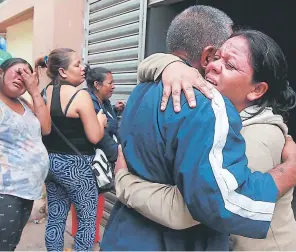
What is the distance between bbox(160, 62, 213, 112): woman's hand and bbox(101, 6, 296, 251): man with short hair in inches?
0.8

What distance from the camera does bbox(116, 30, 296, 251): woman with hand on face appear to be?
4.86ft

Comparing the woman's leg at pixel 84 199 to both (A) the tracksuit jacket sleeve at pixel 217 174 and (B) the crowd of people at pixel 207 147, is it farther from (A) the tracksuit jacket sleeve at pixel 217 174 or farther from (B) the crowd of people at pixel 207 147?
(A) the tracksuit jacket sleeve at pixel 217 174

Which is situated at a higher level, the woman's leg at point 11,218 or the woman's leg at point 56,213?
the woman's leg at point 11,218

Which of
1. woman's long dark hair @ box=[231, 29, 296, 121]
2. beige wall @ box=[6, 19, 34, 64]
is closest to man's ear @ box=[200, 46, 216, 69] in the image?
woman's long dark hair @ box=[231, 29, 296, 121]

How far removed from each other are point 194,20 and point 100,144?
6.68 feet

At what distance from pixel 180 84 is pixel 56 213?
237 cm

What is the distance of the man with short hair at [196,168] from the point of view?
1.27 meters

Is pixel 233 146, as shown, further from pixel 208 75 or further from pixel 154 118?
pixel 208 75

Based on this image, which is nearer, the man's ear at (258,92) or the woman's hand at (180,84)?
the woman's hand at (180,84)

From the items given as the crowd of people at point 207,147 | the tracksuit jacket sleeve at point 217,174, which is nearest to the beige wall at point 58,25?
the crowd of people at point 207,147

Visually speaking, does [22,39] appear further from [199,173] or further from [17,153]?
[199,173]

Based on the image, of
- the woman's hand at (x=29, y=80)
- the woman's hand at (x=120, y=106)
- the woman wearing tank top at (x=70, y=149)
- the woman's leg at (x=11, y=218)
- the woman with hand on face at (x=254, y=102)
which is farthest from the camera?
the woman's hand at (x=120, y=106)

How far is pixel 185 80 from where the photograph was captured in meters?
1.41

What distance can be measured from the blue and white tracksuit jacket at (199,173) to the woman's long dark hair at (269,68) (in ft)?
0.94
